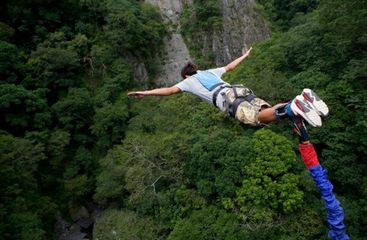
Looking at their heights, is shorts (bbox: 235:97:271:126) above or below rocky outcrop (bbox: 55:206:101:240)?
above

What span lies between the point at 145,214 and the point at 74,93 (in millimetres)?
10031

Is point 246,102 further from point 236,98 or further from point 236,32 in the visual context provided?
point 236,32

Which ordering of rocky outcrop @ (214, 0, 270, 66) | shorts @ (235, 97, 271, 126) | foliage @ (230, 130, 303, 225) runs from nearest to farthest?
shorts @ (235, 97, 271, 126) < foliage @ (230, 130, 303, 225) < rocky outcrop @ (214, 0, 270, 66)

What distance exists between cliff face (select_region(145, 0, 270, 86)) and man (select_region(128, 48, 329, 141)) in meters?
22.9

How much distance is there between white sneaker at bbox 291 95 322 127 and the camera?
4.14m

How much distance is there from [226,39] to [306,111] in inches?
1015

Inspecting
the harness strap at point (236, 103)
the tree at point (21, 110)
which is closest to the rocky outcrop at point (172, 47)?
the tree at point (21, 110)

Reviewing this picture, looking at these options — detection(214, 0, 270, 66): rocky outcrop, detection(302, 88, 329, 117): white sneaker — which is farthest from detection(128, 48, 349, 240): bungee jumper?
detection(214, 0, 270, 66): rocky outcrop

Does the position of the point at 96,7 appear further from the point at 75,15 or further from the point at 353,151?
the point at 353,151

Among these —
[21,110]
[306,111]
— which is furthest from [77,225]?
[306,111]

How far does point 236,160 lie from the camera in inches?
508

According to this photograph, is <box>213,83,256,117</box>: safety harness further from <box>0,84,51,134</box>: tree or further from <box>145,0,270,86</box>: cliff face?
<box>145,0,270,86</box>: cliff face

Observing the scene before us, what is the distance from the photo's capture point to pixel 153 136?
59.6ft

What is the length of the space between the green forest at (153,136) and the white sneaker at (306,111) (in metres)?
8.03
